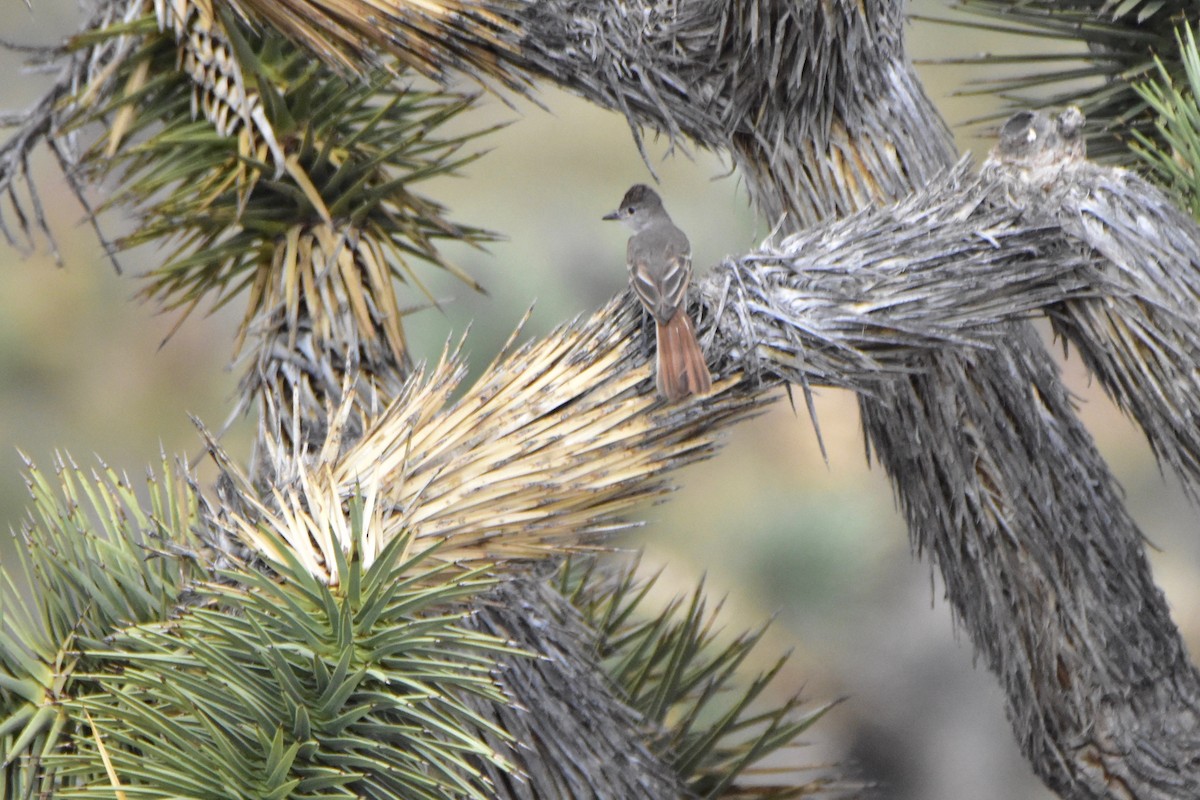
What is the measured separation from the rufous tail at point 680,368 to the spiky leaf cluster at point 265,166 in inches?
49.4

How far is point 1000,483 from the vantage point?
264 cm

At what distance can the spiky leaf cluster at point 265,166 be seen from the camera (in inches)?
121

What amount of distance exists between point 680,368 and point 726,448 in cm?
623

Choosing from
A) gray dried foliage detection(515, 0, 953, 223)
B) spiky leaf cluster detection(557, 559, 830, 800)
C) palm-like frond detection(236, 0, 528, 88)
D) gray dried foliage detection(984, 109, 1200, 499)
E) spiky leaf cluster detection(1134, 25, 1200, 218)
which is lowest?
spiky leaf cluster detection(557, 559, 830, 800)

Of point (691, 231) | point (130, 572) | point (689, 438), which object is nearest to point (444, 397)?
point (689, 438)

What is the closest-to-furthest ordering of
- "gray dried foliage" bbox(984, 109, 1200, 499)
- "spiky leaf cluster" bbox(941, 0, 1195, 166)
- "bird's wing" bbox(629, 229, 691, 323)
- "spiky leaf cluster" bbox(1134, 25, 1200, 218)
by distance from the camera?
"gray dried foliage" bbox(984, 109, 1200, 499) → "bird's wing" bbox(629, 229, 691, 323) → "spiky leaf cluster" bbox(1134, 25, 1200, 218) → "spiky leaf cluster" bbox(941, 0, 1195, 166)

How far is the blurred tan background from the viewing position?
8.77m

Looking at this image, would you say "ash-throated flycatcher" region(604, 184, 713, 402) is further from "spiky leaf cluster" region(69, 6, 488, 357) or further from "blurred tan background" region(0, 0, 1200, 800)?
"blurred tan background" region(0, 0, 1200, 800)

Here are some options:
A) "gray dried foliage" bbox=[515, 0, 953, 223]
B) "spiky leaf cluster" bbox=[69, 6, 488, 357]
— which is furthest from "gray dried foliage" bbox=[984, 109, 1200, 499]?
"spiky leaf cluster" bbox=[69, 6, 488, 357]

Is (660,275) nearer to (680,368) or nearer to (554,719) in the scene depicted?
(680,368)

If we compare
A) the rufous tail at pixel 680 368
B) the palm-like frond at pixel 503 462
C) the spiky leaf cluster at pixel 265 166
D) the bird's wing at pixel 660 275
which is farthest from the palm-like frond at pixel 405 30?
the rufous tail at pixel 680 368

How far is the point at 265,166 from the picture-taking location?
10.0 ft

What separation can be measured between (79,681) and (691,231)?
28.5 ft

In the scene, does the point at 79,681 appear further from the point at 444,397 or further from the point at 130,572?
the point at 444,397
